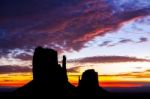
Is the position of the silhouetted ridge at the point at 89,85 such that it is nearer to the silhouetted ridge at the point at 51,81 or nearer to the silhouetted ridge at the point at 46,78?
the silhouetted ridge at the point at 51,81

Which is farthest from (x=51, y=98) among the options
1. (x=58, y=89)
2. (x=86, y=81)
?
(x=86, y=81)

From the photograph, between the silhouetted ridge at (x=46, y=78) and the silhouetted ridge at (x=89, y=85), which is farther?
the silhouetted ridge at (x=89, y=85)

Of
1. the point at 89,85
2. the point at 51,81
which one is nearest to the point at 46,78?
the point at 51,81

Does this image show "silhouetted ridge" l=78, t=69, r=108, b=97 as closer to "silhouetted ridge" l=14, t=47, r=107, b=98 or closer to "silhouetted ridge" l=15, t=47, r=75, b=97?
"silhouetted ridge" l=14, t=47, r=107, b=98

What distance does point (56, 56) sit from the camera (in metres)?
42.9

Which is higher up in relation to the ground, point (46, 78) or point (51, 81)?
point (46, 78)

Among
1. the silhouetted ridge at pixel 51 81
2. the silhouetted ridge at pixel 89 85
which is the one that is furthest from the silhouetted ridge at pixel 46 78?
the silhouetted ridge at pixel 89 85

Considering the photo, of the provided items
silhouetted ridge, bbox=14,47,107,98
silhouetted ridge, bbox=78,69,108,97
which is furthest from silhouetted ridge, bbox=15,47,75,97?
silhouetted ridge, bbox=78,69,108,97

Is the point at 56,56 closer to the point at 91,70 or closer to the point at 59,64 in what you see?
the point at 59,64

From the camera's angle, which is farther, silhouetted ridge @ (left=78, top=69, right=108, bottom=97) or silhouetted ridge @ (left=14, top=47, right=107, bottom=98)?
silhouetted ridge @ (left=78, top=69, right=108, bottom=97)

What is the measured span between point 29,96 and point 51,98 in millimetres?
2437

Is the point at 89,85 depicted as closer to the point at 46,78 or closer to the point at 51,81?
the point at 51,81

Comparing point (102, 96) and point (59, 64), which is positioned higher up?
point (59, 64)

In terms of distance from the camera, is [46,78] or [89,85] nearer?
[46,78]
